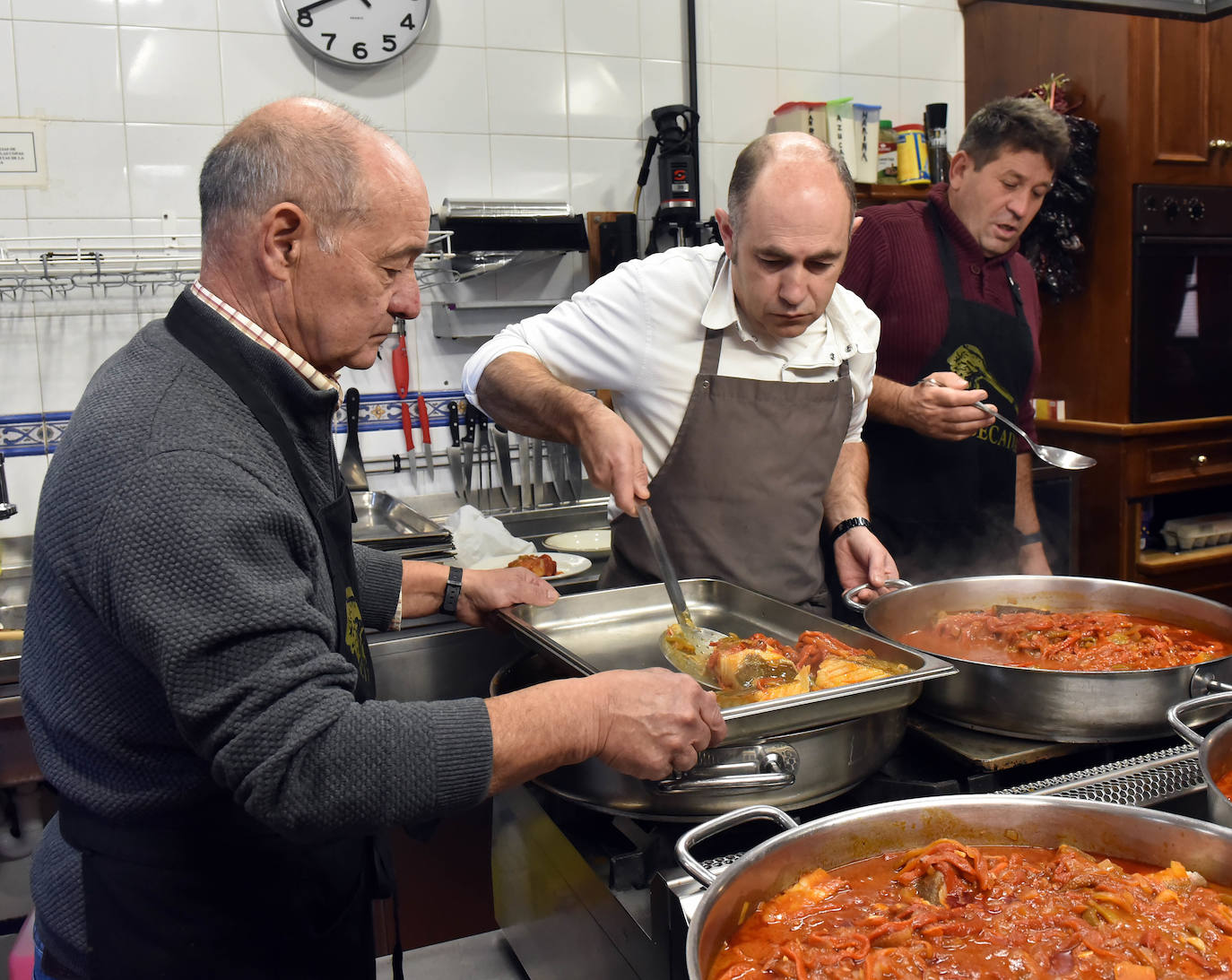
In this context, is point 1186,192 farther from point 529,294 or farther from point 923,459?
point 529,294

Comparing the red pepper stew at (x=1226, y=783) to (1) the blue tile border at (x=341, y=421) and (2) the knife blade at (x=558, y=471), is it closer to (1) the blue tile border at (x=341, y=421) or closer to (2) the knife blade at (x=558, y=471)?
(2) the knife blade at (x=558, y=471)

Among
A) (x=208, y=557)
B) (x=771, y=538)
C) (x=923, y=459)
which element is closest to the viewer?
(x=208, y=557)

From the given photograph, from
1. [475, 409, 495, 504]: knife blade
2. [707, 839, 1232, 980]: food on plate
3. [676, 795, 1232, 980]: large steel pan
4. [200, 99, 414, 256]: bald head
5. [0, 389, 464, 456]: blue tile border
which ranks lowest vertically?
[707, 839, 1232, 980]: food on plate

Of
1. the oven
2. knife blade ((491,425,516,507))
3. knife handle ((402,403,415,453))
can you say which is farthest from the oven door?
knife handle ((402,403,415,453))

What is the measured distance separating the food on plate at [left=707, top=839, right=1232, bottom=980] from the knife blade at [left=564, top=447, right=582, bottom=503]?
2.62 meters

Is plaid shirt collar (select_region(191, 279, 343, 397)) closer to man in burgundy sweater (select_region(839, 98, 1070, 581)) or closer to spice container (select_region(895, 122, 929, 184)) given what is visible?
man in burgundy sweater (select_region(839, 98, 1070, 581))

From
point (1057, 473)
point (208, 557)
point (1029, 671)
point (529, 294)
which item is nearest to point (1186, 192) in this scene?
point (1057, 473)

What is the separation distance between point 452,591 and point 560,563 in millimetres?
1023

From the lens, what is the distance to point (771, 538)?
2012 millimetres

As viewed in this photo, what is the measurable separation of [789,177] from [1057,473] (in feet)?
7.98

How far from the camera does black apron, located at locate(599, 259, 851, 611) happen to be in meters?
2.00

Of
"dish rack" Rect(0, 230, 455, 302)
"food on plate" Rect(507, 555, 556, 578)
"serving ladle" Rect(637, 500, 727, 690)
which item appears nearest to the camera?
"serving ladle" Rect(637, 500, 727, 690)

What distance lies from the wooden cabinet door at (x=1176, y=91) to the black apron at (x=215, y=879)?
3.71 metres

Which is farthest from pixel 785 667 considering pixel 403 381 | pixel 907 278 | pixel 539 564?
pixel 403 381
